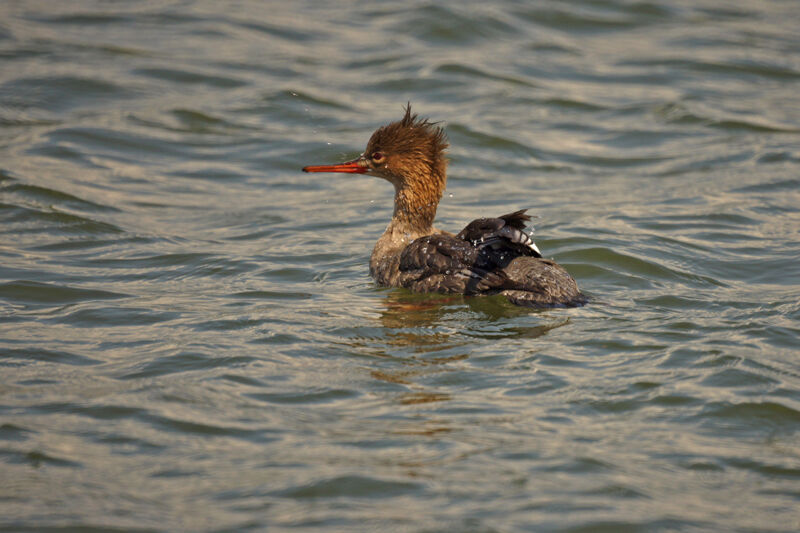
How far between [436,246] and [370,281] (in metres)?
0.99

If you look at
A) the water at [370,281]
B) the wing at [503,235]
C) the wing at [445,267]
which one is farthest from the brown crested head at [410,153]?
the wing at [503,235]

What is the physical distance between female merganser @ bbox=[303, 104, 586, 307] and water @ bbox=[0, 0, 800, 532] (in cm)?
21

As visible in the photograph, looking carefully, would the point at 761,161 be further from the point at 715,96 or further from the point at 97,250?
the point at 97,250

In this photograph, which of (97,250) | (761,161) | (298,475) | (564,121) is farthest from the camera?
(564,121)

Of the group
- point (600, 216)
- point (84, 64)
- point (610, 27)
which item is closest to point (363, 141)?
point (600, 216)

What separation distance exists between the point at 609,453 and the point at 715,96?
33.9ft

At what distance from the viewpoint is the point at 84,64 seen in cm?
1461

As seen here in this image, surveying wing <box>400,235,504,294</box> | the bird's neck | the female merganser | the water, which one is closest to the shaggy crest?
the female merganser

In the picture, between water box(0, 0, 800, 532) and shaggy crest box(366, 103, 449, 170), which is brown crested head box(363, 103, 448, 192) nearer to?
shaggy crest box(366, 103, 449, 170)

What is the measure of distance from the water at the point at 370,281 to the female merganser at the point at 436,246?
21 cm

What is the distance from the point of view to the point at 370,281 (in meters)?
9.01

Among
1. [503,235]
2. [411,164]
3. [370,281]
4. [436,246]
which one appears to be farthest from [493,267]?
[411,164]

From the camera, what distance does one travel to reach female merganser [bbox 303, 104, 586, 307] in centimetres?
762

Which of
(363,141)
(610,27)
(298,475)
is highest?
(610,27)
